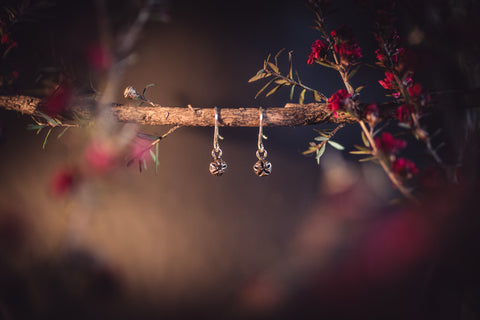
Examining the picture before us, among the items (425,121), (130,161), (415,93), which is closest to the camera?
(415,93)

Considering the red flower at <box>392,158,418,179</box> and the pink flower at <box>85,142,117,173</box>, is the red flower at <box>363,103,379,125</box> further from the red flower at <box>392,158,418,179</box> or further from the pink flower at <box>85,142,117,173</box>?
the pink flower at <box>85,142,117,173</box>

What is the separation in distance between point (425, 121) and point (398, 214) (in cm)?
47

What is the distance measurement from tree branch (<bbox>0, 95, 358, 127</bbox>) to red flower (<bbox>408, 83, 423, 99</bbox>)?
0.58 feet

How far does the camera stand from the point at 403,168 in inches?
25.0

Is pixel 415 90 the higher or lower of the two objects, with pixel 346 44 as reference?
lower

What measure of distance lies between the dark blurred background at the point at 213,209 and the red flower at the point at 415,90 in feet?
1.34

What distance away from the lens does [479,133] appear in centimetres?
76

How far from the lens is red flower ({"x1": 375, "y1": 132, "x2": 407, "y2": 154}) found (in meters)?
0.63

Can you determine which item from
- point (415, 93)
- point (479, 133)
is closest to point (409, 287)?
point (479, 133)

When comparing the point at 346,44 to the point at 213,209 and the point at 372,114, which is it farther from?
the point at 213,209

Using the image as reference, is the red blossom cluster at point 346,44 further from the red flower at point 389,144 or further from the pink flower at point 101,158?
the pink flower at point 101,158

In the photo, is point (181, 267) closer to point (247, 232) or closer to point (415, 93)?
point (247, 232)

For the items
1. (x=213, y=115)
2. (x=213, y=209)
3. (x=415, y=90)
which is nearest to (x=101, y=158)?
(x=213, y=115)

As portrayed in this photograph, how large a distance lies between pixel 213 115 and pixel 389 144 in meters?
0.58
